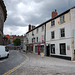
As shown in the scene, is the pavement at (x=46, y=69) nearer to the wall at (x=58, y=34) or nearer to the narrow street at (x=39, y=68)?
the narrow street at (x=39, y=68)

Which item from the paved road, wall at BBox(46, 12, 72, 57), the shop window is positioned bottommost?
the paved road

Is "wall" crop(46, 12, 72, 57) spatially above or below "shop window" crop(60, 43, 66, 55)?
above

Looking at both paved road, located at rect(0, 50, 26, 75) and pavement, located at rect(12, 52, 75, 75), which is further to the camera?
paved road, located at rect(0, 50, 26, 75)

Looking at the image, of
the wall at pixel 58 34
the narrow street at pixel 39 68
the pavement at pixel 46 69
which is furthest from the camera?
the wall at pixel 58 34

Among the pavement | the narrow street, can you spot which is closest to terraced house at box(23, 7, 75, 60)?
the narrow street

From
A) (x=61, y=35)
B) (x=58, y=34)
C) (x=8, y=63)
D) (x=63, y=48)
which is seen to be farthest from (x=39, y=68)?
(x=58, y=34)

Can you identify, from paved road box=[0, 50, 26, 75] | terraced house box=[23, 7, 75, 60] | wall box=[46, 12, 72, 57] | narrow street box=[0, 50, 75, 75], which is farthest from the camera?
wall box=[46, 12, 72, 57]

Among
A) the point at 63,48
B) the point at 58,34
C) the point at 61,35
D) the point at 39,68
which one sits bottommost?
the point at 39,68

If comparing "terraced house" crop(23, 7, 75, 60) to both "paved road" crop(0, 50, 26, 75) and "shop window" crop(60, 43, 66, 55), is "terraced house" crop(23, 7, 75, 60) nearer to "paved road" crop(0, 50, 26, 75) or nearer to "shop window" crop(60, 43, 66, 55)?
"shop window" crop(60, 43, 66, 55)

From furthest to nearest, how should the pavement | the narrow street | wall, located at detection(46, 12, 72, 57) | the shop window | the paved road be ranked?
the shop window < wall, located at detection(46, 12, 72, 57) < the paved road < the narrow street < the pavement

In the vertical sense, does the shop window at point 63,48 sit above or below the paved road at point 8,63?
above

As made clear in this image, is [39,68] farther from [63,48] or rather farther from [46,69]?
[63,48]

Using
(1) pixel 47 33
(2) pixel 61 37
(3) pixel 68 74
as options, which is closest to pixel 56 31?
(2) pixel 61 37

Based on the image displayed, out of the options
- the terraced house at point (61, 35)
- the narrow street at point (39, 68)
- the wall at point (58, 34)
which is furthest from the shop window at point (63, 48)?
the narrow street at point (39, 68)
